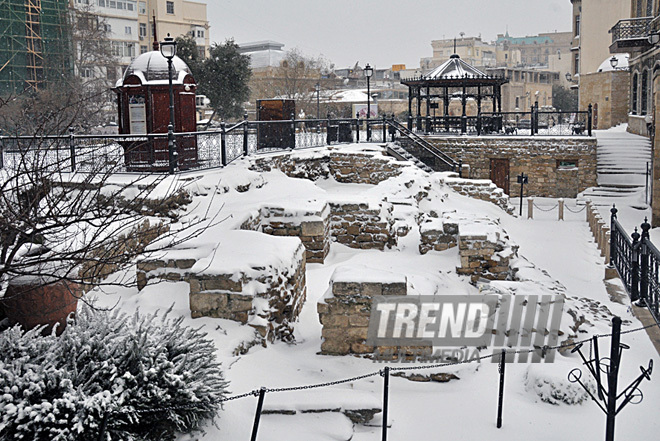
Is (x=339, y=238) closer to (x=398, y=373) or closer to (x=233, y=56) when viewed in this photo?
(x=398, y=373)

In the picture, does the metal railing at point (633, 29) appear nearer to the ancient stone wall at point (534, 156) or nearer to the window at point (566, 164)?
the ancient stone wall at point (534, 156)

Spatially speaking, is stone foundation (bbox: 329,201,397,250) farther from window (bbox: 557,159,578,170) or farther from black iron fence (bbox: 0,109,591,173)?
window (bbox: 557,159,578,170)

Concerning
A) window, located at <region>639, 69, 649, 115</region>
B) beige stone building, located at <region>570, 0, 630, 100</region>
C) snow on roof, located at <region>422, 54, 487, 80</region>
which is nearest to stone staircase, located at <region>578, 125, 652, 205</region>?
window, located at <region>639, 69, 649, 115</region>

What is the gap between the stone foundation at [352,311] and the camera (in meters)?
7.66

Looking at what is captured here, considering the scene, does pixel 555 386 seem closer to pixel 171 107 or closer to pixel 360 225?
pixel 360 225

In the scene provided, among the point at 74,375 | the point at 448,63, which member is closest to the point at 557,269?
the point at 74,375

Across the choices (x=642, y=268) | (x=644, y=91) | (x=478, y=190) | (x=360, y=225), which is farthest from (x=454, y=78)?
(x=642, y=268)

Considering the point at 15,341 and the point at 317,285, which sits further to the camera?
the point at 317,285

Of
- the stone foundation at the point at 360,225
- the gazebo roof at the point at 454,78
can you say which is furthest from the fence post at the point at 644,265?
the gazebo roof at the point at 454,78

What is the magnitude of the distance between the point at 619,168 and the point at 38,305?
24.4m

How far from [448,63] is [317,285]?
2079 cm

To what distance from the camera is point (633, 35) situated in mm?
25547

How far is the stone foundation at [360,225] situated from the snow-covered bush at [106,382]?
8.28 meters

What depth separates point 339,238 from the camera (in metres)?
14.1
